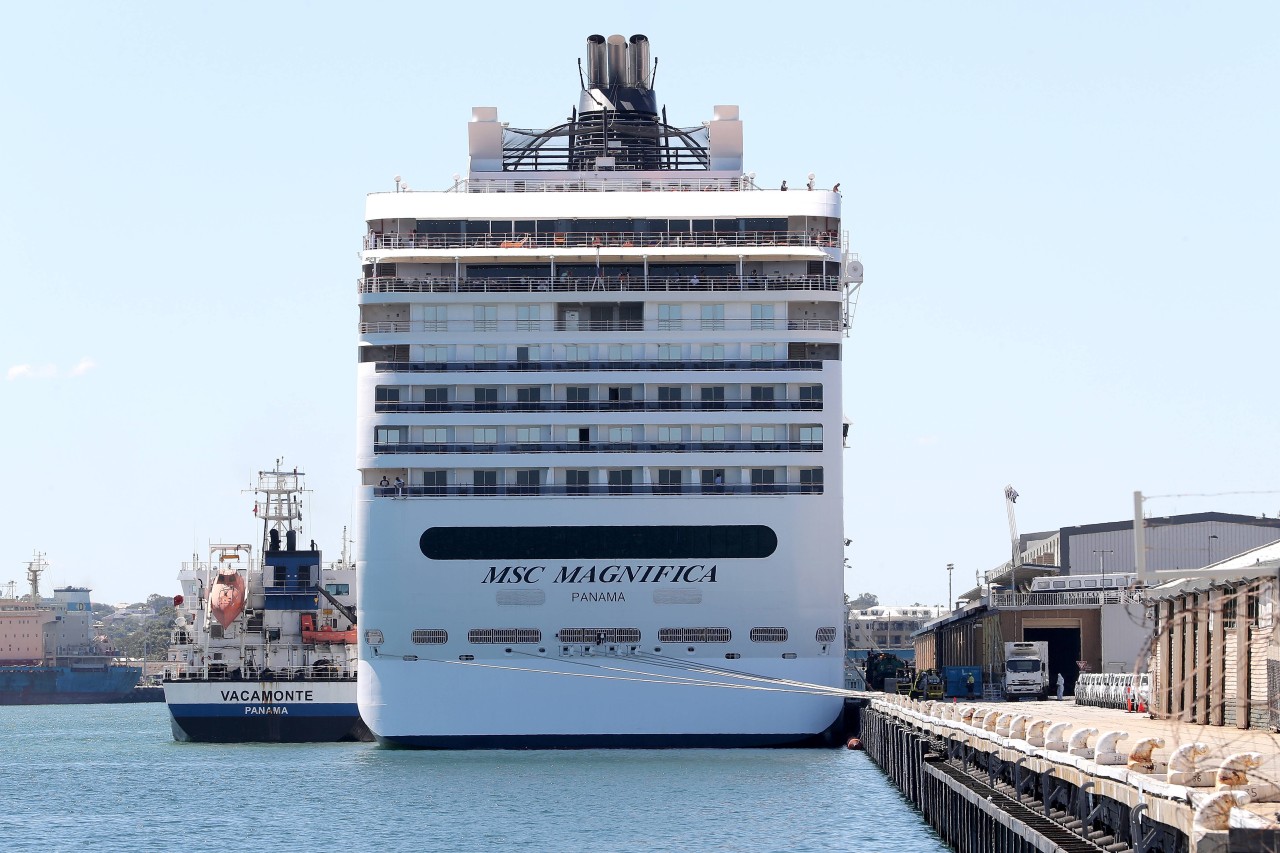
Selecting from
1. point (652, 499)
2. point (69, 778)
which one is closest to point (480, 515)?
point (652, 499)

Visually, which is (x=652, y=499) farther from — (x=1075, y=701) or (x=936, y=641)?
(x=936, y=641)

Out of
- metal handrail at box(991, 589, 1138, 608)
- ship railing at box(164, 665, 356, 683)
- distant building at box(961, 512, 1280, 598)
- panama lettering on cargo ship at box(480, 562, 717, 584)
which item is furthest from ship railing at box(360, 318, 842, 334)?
distant building at box(961, 512, 1280, 598)

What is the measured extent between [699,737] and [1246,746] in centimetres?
2964

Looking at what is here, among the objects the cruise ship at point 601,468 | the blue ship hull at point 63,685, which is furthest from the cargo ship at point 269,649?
the blue ship hull at point 63,685

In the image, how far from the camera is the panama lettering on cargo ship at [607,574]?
56.9m

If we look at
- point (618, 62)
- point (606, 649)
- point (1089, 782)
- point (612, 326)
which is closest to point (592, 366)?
point (612, 326)

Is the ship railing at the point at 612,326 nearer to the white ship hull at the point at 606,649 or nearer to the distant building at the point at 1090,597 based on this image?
the white ship hull at the point at 606,649

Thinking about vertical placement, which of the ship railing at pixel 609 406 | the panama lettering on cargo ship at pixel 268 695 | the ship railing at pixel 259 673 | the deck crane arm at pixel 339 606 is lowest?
the panama lettering on cargo ship at pixel 268 695

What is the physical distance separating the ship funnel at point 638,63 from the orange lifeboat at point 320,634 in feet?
80.4

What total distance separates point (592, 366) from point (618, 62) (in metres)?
20.3

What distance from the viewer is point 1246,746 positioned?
1082 inches

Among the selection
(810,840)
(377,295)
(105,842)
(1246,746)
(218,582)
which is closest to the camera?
(1246,746)

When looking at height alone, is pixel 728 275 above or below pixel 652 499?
above

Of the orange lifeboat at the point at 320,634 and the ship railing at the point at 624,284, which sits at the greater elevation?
the ship railing at the point at 624,284
